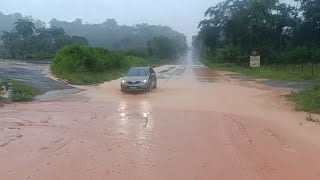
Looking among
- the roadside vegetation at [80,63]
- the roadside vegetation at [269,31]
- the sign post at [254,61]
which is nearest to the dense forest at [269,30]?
the roadside vegetation at [269,31]

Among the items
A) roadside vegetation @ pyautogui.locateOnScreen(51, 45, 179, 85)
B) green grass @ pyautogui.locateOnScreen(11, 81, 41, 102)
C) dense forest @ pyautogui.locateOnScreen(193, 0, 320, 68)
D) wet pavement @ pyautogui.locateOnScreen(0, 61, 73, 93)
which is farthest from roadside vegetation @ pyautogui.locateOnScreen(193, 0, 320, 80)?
green grass @ pyautogui.locateOnScreen(11, 81, 41, 102)

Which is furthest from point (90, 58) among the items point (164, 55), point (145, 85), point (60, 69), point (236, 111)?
point (164, 55)

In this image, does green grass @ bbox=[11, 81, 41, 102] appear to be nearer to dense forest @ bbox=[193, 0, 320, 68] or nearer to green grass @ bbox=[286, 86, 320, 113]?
green grass @ bbox=[286, 86, 320, 113]

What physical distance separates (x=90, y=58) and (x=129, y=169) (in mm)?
33803

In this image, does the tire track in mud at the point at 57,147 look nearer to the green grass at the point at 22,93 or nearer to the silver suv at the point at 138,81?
the green grass at the point at 22,93

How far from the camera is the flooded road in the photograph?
7.48 m

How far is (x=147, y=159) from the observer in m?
8.29

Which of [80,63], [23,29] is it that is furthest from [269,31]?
[23,29]

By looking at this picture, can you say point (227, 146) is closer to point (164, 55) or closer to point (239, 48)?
point (239, 48)

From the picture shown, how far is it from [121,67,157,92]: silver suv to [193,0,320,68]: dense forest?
34.3 metres

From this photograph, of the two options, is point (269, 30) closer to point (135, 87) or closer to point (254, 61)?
point (254, 61)

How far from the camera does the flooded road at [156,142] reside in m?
7.48

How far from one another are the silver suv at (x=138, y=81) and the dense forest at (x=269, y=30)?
34311mm

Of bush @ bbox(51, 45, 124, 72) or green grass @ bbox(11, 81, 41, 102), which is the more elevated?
bush @ bbox(51, 45, 124, 72)
